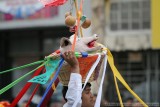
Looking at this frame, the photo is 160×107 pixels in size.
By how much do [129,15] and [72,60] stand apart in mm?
8815

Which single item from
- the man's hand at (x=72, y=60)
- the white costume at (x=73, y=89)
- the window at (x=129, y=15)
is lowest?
the white costume at (x=73, y=89)

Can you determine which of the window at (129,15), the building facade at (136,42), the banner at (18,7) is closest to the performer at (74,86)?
the building facade at (136,42)

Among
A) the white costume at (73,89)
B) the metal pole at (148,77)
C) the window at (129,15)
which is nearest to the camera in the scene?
the white costume at (73,89)

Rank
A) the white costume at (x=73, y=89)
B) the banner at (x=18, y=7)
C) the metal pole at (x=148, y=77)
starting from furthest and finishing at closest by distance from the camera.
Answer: the banner at (x=18, y=7)
the metal pole at (x=148, y=77)
the white costume at (x=73, y=89)

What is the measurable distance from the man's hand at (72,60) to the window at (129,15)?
28.1 ft

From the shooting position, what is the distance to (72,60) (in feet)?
10.9

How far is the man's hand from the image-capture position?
130 inches

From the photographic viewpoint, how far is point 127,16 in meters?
12.0

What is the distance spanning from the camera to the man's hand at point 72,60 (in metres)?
3.31

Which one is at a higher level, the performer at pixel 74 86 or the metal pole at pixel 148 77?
the performer at pixel 74 86

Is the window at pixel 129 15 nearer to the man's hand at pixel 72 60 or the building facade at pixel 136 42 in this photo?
the building facade at pixel 136 42

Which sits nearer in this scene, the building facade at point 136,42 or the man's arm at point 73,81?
the man's arm at point 73,81

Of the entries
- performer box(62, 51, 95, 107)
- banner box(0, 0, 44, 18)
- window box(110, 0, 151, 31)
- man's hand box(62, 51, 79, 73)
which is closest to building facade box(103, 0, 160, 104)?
window box(110, 0, 151, 31)

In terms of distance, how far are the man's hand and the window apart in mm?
8576
